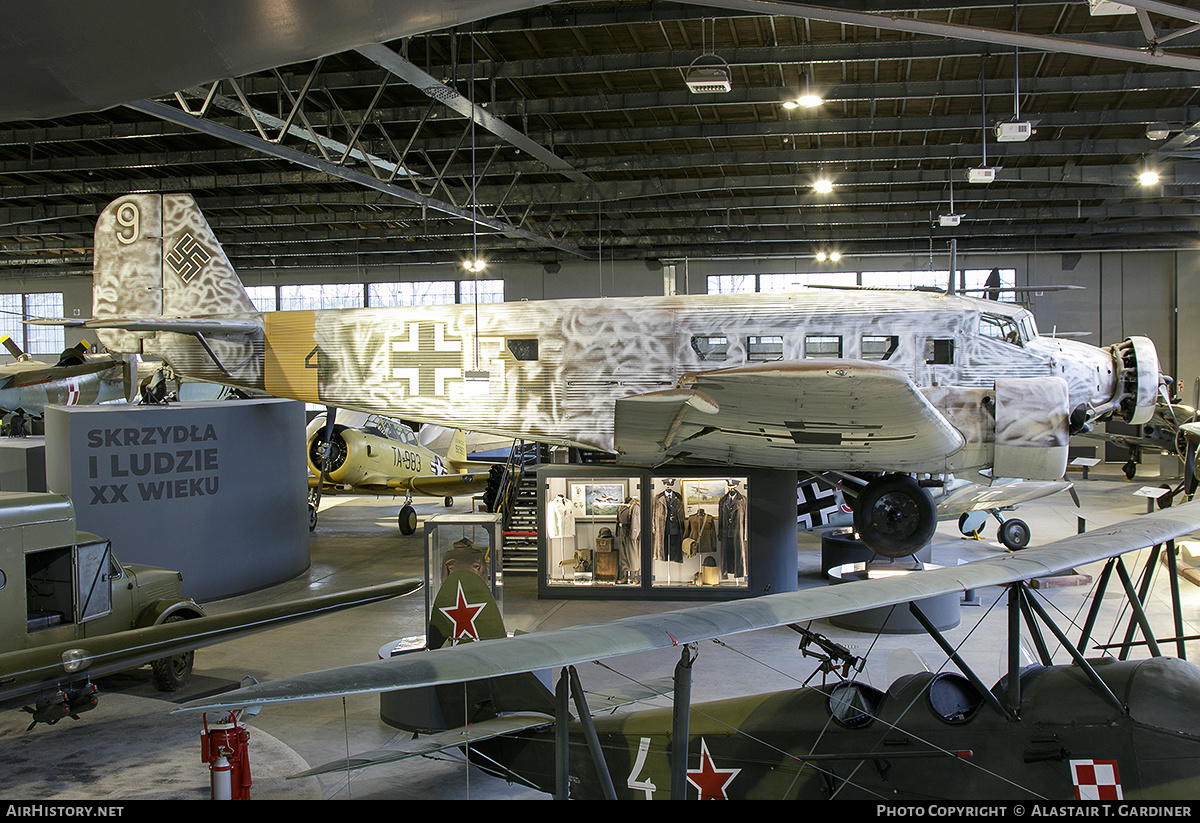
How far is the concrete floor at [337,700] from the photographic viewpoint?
5.61m

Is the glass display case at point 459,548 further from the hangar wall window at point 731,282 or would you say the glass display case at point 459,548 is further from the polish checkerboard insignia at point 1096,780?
the hangar wall window at point 731,282

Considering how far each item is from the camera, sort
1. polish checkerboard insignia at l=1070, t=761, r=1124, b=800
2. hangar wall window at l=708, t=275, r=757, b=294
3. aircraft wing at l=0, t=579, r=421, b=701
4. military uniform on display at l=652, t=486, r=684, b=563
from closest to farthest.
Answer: polish checkerboard insignia at l=1070, t=761, r=1124, b=800 → aircraft wing at l=0, t=579, r=421, b=701 → military uniform on display at l=652, t=486, r=684, b=563 → hangar wall window at l=708, t=275, r=757, b=294

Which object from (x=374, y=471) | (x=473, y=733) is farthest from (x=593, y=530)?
(x=374, y=471)

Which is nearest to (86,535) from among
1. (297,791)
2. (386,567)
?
(297,791)

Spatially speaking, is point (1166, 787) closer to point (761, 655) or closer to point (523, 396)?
point (761, 655)

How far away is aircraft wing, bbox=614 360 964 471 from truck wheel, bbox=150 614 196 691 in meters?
4.95

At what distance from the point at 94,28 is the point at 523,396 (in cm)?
830

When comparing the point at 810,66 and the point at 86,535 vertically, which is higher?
the point at 810,66

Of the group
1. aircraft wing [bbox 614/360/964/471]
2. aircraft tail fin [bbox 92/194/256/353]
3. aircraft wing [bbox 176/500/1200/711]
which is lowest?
aircraft wing [bbox 176/500/1200/711]

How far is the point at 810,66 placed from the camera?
12.4 m

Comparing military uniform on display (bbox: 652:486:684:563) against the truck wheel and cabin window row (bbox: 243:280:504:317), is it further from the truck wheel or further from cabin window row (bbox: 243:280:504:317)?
cabin window row (bbox: 243:280:504:317)

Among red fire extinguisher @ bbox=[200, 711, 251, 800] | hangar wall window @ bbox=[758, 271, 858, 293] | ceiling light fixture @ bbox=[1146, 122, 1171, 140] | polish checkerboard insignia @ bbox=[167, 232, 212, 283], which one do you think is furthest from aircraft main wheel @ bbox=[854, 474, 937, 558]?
hangar wall window @ bbox=[758, 271, 858, 293]

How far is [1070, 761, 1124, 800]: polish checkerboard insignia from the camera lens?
368 centimetres

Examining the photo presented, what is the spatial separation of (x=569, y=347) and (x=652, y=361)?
3.67 ft
